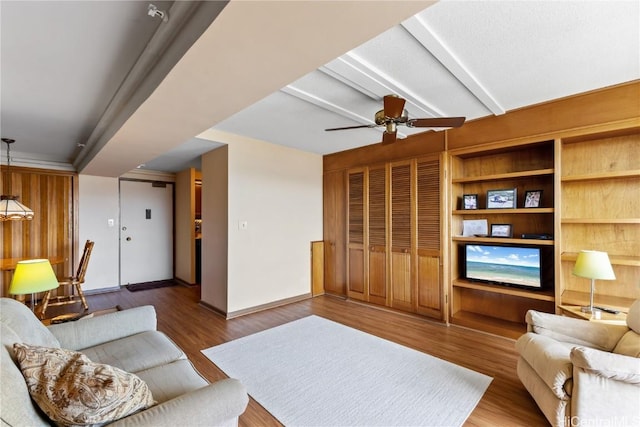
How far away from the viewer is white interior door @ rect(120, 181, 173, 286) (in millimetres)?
5500

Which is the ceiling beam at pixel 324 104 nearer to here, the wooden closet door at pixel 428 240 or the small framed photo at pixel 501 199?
the wooden closet door at pixel 428 240

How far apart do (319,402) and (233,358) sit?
1.03 meters

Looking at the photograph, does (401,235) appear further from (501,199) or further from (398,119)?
(398,119)

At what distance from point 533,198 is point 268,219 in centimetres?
330

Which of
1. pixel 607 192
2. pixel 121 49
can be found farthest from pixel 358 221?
pixel 121 49

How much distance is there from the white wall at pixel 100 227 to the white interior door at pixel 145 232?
13cm

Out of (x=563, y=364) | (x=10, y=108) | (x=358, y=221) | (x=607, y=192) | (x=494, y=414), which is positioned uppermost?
(x=10, y=108)

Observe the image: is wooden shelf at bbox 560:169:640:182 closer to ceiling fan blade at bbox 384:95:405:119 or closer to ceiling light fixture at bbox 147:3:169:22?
ceiling fan blade at bbox 384:95:405:119

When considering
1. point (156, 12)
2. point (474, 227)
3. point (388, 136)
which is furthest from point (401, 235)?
point (156, 12)

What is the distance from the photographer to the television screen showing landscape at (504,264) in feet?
10.0

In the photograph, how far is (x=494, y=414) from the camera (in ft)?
6.35

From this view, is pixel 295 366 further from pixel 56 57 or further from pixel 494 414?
pixel 56 57

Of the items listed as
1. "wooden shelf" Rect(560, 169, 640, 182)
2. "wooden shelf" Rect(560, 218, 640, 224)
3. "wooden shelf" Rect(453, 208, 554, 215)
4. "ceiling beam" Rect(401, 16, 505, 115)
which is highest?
"ceiling beam" Rect(401, 16, 505, 115)

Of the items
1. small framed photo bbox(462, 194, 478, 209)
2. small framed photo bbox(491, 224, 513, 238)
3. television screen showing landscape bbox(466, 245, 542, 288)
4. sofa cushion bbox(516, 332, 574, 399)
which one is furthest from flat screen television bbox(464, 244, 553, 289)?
sofa cushion bbox(516, 332, 574, 399)
